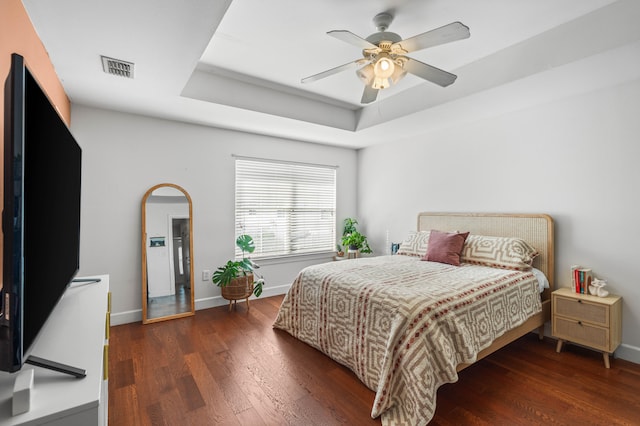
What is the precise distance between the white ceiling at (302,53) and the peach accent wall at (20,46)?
6 cm

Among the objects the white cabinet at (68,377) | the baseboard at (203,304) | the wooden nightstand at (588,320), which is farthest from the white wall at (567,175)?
the white cabinet at (68,377)

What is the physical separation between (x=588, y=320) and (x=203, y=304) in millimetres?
3775

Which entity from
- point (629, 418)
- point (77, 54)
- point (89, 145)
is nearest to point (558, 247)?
point (629, 418)

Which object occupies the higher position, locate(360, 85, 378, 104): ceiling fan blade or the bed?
locate(360, 85, 378, 104): ceiling fan blade

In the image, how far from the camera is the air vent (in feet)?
6.93

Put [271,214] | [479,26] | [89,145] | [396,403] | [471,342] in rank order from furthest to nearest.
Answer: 1. [271,214]
2. [89,145]
3. [479,26]
4. [471,342]
5. [396,403]

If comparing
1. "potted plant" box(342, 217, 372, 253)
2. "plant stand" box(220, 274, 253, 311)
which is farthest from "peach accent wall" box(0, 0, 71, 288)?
"potted plant" box(342, 217, 372, 253)

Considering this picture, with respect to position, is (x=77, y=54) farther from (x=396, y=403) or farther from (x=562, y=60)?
(x=562, y=60)

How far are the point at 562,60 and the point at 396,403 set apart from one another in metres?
2.55

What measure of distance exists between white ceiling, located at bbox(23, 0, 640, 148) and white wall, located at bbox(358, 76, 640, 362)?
236 millimetres

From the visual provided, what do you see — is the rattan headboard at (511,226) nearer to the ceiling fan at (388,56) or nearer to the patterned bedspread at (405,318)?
the patterned bedspread at (405,318)

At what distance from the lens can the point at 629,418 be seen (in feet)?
5.81

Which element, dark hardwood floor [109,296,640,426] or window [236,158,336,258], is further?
window [236,158,336,258]

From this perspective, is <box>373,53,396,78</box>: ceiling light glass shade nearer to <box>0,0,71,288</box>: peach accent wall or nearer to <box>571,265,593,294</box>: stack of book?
<box>0,0,71,288</box>: peach accent wall
